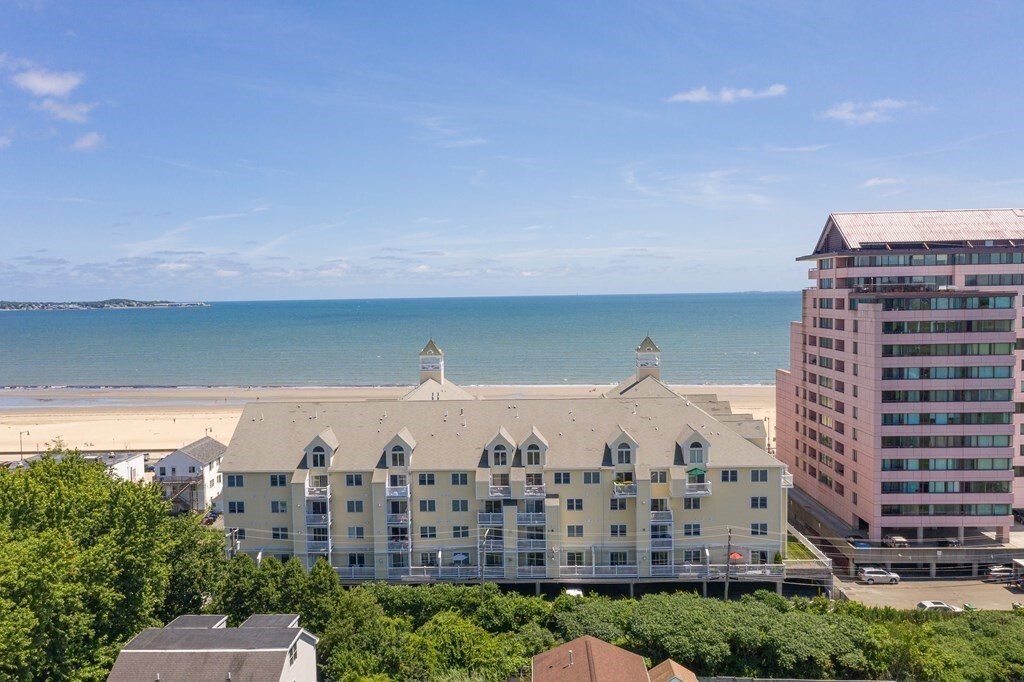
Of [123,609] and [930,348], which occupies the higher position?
Answer: [930,348]

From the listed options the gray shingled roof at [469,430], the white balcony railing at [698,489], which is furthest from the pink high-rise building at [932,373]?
the white balcony railing at [698,489]

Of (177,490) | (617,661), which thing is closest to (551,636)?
(617,661)

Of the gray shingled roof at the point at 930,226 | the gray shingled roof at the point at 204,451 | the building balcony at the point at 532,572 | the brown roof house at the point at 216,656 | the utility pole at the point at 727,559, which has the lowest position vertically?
the building balcony at the point at 532,572

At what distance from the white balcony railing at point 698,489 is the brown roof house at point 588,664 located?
1869cm

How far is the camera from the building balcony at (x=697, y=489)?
168ft

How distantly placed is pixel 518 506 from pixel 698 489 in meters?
13.6

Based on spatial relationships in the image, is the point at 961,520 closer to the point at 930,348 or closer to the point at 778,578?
the point at 930,348

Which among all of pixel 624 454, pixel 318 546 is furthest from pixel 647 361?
pixel 318 546

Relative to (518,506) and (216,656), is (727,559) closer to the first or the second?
(518,506)

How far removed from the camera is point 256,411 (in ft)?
188

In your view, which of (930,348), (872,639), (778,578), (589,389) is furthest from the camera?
(589,389)

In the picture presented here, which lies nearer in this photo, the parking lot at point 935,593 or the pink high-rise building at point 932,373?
the parking lot at point 935,593

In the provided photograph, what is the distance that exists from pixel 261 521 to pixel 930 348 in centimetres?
5592

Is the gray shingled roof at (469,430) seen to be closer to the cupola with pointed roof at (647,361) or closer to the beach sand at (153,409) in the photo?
the cupola with pointed roof at (647,361)
